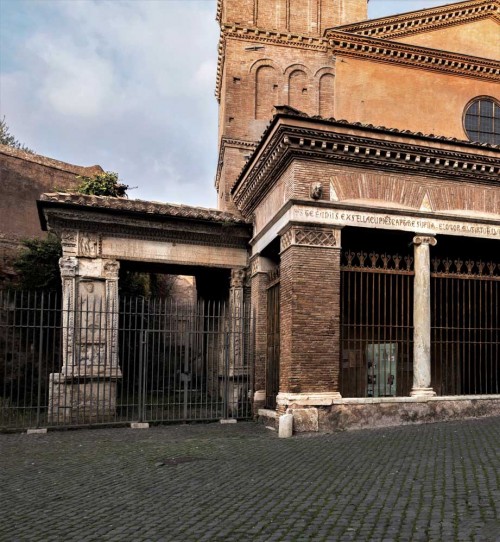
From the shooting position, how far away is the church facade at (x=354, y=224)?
10.2 m

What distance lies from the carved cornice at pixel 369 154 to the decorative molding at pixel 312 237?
4.11ft

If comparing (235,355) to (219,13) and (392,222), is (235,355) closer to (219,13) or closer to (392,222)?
(392,222)

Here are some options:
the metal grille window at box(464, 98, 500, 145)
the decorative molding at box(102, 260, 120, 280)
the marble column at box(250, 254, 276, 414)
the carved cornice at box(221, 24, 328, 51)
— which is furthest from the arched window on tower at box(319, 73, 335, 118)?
the decorative molding at box(102, 260, 120, 280)

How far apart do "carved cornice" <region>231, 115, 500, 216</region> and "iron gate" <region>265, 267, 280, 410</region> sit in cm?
202

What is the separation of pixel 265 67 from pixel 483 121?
21.3 ft

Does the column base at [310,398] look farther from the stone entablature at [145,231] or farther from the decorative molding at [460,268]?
the stone entablature at [145,231]

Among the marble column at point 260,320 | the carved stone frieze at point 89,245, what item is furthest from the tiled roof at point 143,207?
the marble column at point 260,320

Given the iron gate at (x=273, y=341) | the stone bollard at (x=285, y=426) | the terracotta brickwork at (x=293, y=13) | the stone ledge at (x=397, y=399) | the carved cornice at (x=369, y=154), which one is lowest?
the stone bollard at (x=285, y=426)

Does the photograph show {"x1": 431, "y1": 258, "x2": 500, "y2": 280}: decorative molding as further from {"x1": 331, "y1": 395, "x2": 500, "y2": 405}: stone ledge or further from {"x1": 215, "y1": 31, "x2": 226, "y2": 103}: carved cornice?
{"x1": 215, "y1": 31, "x2": 226, "y2": 103}: carved cornice

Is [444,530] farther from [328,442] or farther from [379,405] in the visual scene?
[379,405]

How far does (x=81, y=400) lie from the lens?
1188 cm

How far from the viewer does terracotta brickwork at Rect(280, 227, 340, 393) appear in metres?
9.92

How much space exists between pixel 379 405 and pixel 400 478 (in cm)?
405

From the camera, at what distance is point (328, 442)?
344 inches
